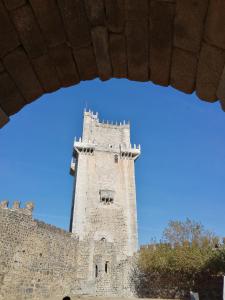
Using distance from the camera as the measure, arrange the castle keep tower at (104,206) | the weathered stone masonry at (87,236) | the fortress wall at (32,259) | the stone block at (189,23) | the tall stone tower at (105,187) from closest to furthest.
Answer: the stone block at (189,23)
the fortress wall at (32,259)
the weathered stone masonry at (87,236)
the castle keep tower at (104,206)
the tall stone tower at (105,187)

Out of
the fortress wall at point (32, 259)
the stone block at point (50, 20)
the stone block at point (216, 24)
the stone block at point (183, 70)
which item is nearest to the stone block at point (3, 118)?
the stone block at point (50, 20)

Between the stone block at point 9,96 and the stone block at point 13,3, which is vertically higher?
the stone block at point 13,3

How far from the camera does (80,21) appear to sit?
2.96 meters

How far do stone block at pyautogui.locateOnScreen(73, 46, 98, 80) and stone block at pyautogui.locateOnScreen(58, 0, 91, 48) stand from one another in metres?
0.07

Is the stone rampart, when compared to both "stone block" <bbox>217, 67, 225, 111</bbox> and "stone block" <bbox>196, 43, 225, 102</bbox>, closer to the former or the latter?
"stone block" <bbox>196, 43, 225, 102</bbox>

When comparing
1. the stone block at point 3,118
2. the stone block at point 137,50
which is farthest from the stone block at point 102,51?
the stone block at point 3,118

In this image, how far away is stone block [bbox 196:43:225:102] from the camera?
271 cm

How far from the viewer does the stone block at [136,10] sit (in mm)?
2723

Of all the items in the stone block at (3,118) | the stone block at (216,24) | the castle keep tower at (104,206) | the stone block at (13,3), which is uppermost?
the castle keep tower at (104,206)

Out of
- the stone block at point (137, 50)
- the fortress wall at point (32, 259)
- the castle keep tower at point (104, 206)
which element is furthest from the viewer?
the castle keep tower at point (104, 206)

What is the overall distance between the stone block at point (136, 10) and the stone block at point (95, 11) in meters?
0.23

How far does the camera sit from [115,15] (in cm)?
286

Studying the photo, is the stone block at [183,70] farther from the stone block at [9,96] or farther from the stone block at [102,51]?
the stone block at [9,96]

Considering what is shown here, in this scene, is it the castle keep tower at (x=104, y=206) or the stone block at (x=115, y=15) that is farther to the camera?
the castle keep tower at (x=104, y=206)
